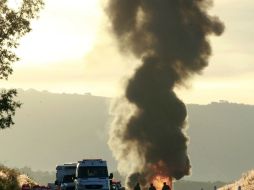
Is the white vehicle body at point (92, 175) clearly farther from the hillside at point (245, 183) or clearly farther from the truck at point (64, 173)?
→ the hillside at point (245, 183)

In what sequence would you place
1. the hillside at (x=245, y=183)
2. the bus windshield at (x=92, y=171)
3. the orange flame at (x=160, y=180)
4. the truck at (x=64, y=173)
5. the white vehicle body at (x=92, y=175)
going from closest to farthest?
the white vehicle body at (x=92, y=175) < the bus windshield at (x=92, y=171) < the truck at (x=64, y=173) < the hillside at (x=245, y=183) < the orange flame at (x=160, y=180)

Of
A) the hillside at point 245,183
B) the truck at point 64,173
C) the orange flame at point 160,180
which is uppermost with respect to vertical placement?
the orange flame at point 160,180

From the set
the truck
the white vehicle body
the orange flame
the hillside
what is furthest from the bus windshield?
the orange flame

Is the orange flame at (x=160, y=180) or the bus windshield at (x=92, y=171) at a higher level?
the orange flame at (x=160, y=180)

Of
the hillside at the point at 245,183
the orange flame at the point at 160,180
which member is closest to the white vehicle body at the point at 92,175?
the hillside at the point at 245,183

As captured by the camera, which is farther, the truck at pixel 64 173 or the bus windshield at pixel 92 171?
the truck at pixel 64 173

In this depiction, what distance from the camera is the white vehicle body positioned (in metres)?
47.3

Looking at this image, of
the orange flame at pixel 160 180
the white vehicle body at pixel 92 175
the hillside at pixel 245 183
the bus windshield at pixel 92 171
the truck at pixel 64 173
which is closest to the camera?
the white vehicle body at pixel 92 175

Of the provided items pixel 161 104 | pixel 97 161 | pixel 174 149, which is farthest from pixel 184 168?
pixel 97 161

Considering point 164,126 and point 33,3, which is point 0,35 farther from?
point 164,126

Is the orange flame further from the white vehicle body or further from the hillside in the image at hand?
the white vehicle body

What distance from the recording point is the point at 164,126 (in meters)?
103

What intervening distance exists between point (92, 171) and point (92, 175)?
29 cm

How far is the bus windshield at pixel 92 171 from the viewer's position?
47966mm
